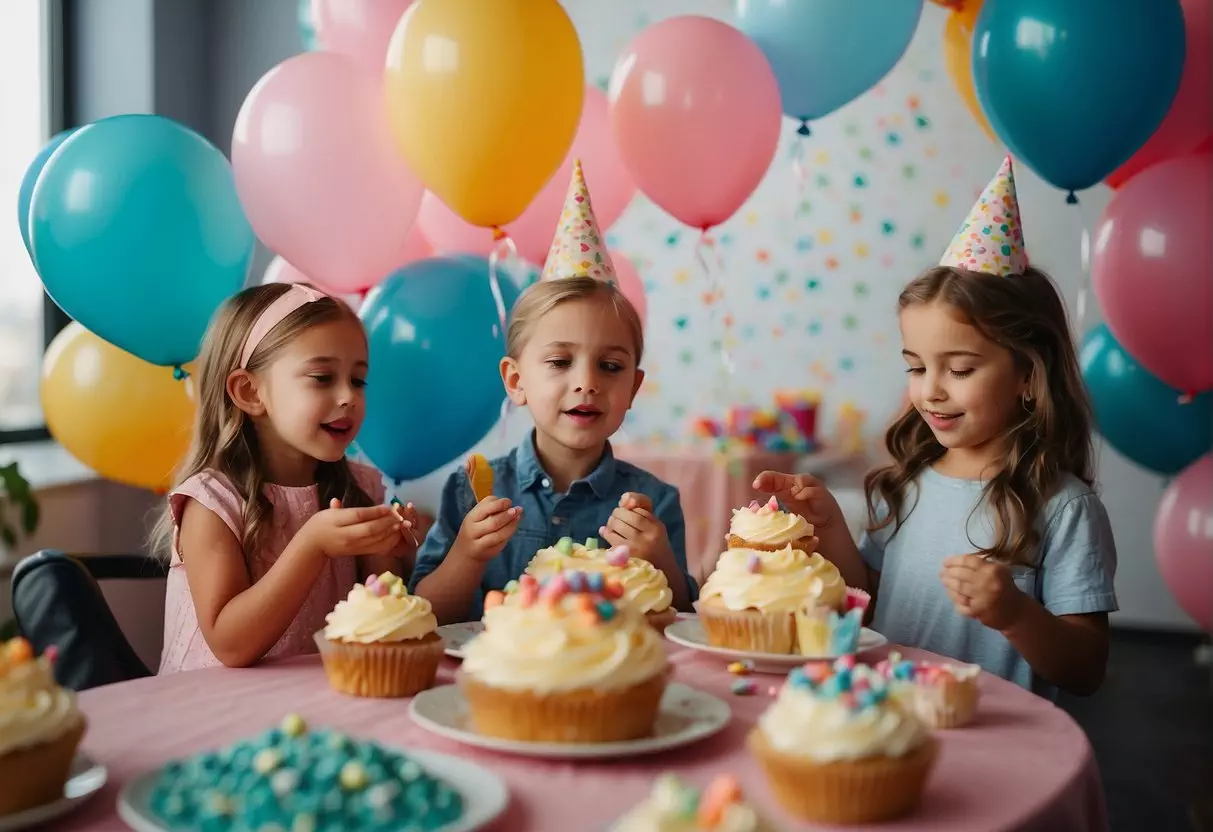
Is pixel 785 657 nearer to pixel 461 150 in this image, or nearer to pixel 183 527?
pixel 183 527

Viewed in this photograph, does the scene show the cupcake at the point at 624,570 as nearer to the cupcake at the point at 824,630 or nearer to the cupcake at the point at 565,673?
the cupcake at the point at 824,630

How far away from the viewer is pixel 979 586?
1646mm

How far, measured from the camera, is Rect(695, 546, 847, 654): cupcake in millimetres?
1572

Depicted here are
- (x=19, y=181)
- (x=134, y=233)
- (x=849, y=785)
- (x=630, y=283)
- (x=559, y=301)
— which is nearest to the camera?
(x=849, y=785)

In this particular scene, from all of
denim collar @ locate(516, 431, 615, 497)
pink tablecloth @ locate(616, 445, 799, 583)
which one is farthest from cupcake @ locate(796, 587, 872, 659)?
pink tablecloth @ locate(616, 445, 799, 583)

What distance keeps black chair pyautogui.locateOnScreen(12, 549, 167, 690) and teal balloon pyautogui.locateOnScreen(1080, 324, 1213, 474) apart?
289 cm

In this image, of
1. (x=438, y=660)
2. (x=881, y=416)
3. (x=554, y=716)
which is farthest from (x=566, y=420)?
(x=881, y=416)

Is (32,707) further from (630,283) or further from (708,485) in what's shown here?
(708,485)

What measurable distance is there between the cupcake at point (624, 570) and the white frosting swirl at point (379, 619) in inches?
8.1

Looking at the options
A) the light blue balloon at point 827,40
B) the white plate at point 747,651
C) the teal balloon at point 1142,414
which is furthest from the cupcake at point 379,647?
the teal balloon at point 1142,414

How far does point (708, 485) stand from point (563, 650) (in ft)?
13.3

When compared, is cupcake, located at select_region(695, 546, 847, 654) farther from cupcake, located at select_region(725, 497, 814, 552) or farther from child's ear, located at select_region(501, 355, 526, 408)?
child's ear, located at select_region(501, 355, 526, 408)

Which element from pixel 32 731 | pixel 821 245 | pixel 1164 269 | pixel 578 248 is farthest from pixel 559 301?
pixel 821 245

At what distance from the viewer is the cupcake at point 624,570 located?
1.64m
